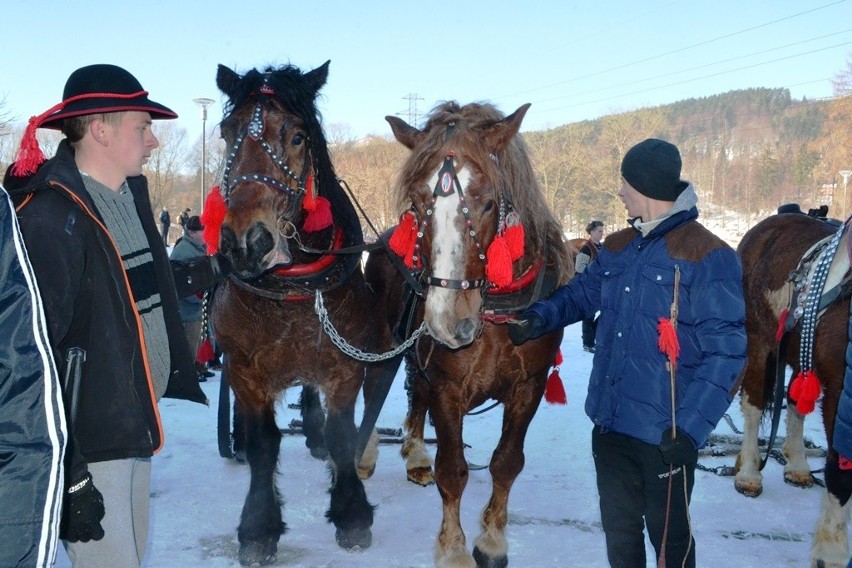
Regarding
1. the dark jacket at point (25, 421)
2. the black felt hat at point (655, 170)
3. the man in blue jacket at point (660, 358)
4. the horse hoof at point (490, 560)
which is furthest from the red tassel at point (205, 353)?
the dark jacket at point (25, 421)

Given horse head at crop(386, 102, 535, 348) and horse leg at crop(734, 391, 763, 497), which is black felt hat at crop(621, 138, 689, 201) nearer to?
horse head at crop(386, 102, 535, 348)

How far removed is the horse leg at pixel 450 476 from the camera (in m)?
3.33

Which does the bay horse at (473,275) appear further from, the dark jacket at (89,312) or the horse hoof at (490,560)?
the dark jacket at (89,312)

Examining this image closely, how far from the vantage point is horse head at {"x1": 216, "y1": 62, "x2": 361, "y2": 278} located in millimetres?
2881

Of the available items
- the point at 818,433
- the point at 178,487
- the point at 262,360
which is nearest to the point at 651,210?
the point at 262,360

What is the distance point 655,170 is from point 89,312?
1.85 m

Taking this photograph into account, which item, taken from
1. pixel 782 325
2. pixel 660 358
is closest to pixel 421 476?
pixel 782 325

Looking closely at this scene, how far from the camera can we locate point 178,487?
14.6 feet

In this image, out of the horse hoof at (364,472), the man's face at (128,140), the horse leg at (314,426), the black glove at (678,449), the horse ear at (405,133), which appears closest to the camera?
the man's face at (128,140)

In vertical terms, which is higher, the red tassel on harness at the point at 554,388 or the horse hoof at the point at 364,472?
the red tassel on harness at the point at 554,388

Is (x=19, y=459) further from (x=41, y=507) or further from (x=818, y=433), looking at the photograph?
(x=818, y=433)

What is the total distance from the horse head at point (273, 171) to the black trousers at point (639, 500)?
1.57m

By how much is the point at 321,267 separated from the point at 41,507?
7.43ft

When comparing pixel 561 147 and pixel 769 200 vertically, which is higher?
pixel 561 147
